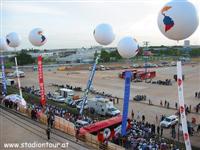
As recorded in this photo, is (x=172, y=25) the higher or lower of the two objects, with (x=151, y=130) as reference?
higher

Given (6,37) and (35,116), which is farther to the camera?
(6,37)

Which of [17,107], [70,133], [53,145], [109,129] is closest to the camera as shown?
[53,145]

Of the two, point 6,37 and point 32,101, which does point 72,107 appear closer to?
point 32,101

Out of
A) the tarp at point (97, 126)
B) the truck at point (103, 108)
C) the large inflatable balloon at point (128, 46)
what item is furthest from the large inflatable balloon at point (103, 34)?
the truck at point (103, 108)

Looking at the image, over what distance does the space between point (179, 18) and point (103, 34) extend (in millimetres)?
8288

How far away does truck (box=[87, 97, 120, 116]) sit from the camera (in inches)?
970

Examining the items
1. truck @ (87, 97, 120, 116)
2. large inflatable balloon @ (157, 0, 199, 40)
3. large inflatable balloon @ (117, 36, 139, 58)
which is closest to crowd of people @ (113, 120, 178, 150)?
large inflatable balloon @ (117, 36, 139, 58)

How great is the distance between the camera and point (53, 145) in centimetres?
1471

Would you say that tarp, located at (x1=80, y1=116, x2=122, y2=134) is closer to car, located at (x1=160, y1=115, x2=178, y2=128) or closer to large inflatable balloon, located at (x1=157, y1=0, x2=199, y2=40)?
car, located at (x1=160, y1=115, x2=178, y2=128)

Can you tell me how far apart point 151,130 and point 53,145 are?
725 centimetres

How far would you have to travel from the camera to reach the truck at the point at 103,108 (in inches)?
970

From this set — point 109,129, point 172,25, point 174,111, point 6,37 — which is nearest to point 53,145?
point 109,129

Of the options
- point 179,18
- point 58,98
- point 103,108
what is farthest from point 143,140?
point 58,98

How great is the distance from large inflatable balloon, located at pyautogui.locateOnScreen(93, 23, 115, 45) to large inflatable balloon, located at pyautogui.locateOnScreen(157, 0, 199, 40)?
7693 mm
